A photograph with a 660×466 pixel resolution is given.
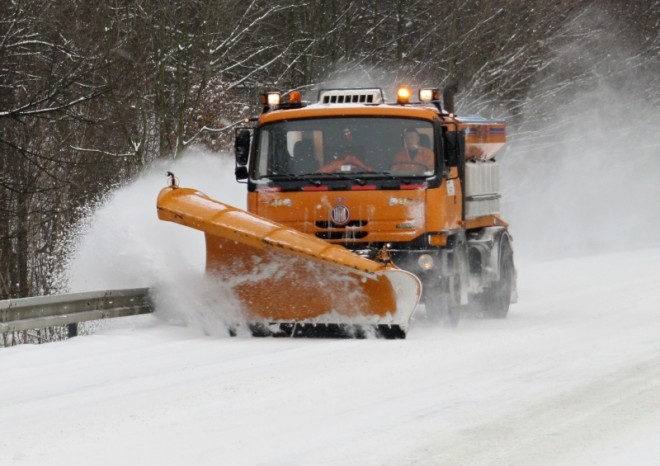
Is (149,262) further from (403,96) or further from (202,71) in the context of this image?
(202,71)


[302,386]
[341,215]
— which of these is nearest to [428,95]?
[341,215]

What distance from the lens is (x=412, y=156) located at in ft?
39.9

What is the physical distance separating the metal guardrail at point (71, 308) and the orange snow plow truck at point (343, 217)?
1.12 metres

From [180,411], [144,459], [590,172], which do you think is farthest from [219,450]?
[590,172]

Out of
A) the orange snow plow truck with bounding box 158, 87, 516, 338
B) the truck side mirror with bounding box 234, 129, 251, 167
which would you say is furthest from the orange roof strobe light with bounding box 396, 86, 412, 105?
the truck side mirror with bounding box 234, 129, 251, 167

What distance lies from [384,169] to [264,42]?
13.0 metres

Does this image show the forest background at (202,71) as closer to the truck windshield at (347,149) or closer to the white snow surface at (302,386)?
the white snow surface at (302,386)

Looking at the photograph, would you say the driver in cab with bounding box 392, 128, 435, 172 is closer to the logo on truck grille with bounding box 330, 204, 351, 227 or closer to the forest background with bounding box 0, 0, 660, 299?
the logo on truck grille with bounding box 330, 204, 351, 227

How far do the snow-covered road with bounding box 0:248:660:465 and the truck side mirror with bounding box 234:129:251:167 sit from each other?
172 centimetres

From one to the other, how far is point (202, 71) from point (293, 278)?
11.2m

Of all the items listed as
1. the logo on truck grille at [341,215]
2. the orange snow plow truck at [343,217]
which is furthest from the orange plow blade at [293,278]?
the logo on truck grille at [341,215]

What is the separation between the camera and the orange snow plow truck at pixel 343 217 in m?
11.0

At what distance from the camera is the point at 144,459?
19.6 ft

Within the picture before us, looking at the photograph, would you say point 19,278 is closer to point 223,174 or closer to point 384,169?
point 223,174
